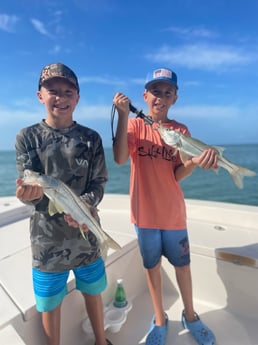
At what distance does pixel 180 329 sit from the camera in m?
2.58

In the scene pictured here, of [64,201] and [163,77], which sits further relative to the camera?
[163,77]

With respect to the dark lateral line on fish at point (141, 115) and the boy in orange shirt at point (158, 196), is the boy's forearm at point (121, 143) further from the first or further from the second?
the dark lateral line on fish at point (141, 115)

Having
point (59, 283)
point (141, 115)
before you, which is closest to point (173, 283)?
point (59, 283)

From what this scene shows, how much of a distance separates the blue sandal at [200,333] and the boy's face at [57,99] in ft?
6.73

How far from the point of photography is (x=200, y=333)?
7.80 ft

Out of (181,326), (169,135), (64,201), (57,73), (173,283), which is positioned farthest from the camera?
(173,283)

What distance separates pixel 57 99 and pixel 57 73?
0.56 feet

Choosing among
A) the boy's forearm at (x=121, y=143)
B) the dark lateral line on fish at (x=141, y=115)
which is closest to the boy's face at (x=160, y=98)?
the dark lateral line on fish at (x=141, y=115)

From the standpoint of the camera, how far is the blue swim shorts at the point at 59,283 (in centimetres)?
180

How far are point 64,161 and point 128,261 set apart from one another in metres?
1.54

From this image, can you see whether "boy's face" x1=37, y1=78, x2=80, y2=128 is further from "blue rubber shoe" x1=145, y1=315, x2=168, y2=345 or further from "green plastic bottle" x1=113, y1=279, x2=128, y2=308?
"blue rubber shoe" x1=145, y1=315, x2=168, y2=345

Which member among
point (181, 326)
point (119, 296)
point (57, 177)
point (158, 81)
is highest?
point (158, 81)

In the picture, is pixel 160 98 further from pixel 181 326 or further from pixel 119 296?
pixel 181 326

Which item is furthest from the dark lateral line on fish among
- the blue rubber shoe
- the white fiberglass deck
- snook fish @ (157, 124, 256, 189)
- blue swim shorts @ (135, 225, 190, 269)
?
the blue rubber shoe
